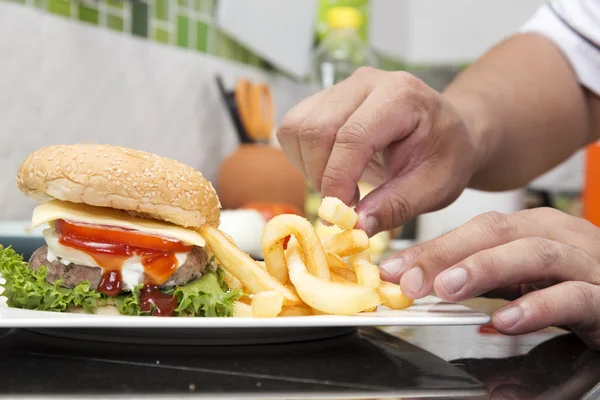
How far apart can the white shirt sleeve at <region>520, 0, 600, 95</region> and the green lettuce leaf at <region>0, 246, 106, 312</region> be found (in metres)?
1.72

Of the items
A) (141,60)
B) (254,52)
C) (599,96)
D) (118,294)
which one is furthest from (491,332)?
(254,52)

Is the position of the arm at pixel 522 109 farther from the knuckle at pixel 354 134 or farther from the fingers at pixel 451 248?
the fingers at pixel 451 248

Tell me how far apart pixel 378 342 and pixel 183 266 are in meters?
0.34

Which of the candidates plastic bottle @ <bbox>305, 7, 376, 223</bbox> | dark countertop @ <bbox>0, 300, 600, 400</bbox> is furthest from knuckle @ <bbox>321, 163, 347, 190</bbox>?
plastic bottle @ <bbox>305, 7, 376, 223</bbox>

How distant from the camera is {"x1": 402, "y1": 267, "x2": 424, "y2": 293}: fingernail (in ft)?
3.65

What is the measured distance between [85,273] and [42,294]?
0.30 ft

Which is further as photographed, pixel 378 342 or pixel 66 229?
pixel 66 229

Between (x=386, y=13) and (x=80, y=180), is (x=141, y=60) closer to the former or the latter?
(x=80, y=180)

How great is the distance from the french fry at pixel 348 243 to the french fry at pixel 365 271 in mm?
14

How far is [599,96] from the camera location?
7.98 feet

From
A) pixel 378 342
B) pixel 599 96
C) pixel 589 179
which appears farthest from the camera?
pixel 589 179

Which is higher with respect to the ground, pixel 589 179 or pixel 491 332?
pixel 491 332

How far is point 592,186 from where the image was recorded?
3.57 meters

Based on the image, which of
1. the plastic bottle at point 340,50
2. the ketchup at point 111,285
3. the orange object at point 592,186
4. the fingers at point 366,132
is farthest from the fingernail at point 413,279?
the plastic bottle at point 340,50
